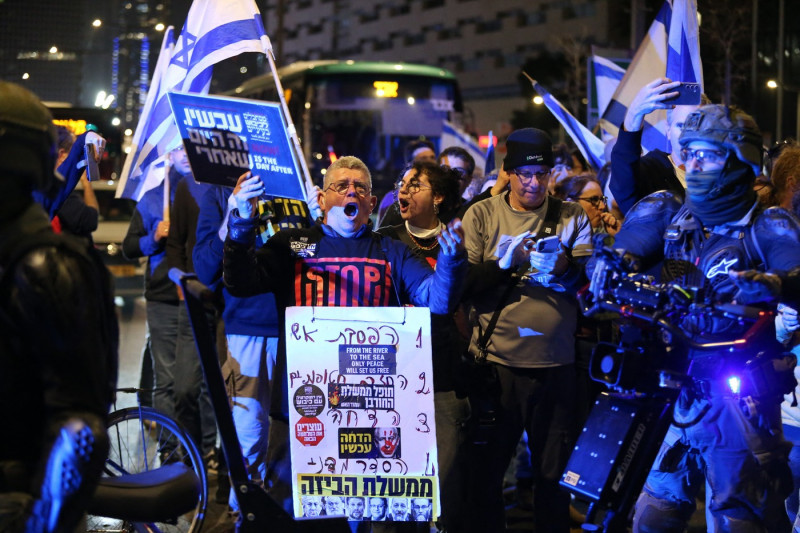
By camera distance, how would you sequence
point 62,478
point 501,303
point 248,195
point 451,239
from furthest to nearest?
point 501,303 → point 248,195 → point 451,239 → point 62,478

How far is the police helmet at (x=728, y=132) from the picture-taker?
3.77 m

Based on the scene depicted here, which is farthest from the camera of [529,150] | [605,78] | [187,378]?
[605,78]

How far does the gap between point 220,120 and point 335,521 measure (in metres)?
2.18

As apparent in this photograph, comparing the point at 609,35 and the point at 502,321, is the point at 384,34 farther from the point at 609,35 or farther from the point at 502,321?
the point at 502,321

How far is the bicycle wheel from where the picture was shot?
4.99m

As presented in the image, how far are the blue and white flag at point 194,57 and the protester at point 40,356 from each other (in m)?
3.96

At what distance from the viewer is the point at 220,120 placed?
5.21m

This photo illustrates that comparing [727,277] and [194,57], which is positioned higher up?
[194,57]

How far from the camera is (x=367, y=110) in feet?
60.2

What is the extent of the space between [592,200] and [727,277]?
11.0ft

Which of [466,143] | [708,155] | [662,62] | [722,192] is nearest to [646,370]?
[722,192]

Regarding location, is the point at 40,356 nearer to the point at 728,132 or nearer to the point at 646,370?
the point at 646,370

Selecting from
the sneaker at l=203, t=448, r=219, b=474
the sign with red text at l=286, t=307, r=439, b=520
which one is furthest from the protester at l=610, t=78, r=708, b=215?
the sneaker at l=203, t=448, r=219, b=474

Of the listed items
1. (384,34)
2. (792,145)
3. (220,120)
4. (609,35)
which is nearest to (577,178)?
(792,145)
